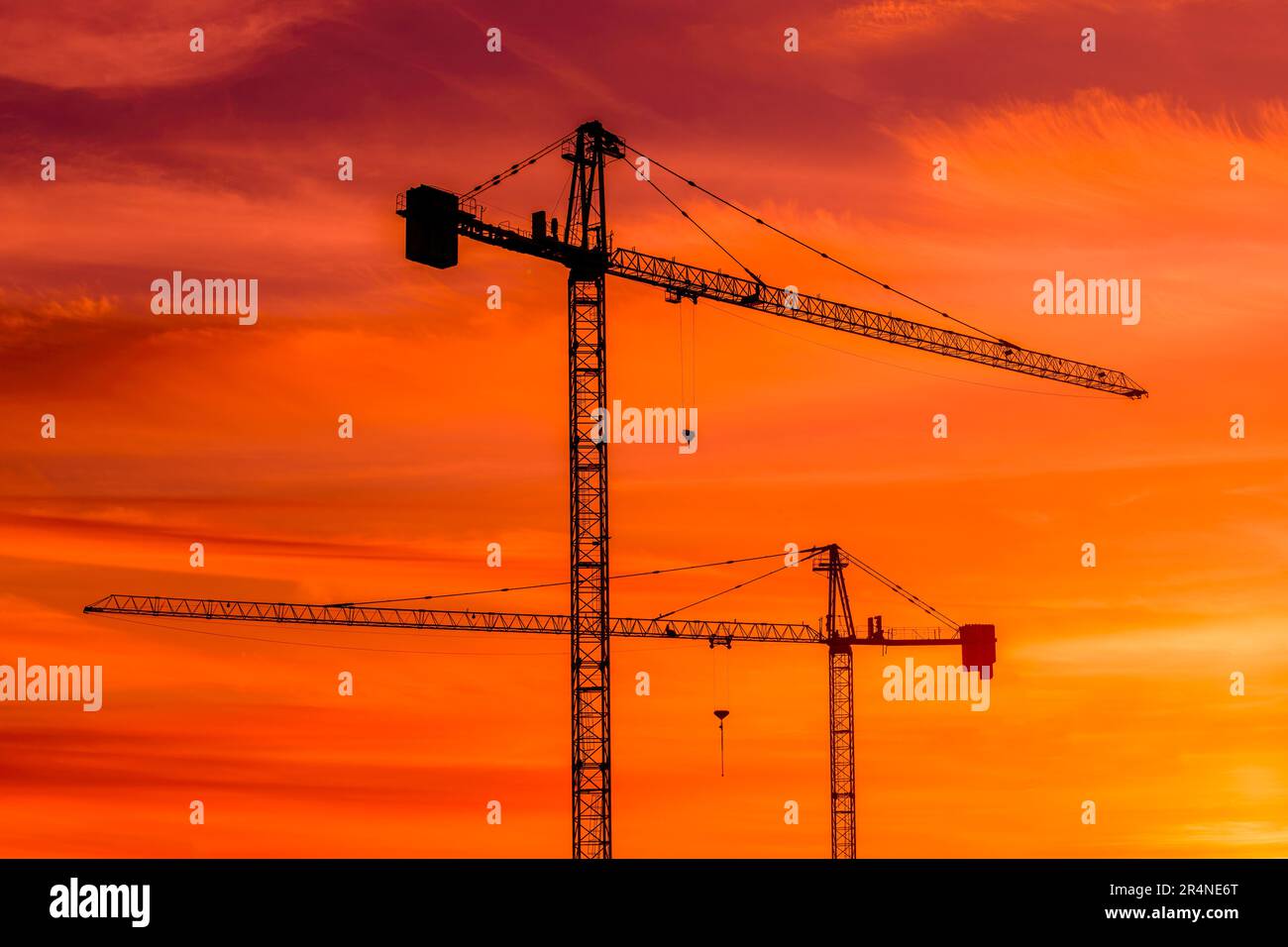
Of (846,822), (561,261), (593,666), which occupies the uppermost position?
(561,261)
